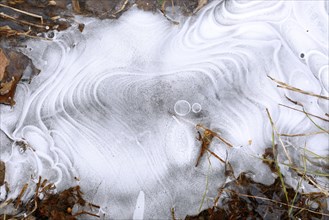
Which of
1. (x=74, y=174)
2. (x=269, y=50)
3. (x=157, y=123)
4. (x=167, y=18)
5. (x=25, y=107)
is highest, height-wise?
(x=167, y=18)

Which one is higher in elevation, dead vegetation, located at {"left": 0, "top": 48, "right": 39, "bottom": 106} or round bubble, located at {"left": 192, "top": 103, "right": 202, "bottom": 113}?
dead vegetation, located at {"left": 0, "top": 48, "right": 39, "bottom": 106}

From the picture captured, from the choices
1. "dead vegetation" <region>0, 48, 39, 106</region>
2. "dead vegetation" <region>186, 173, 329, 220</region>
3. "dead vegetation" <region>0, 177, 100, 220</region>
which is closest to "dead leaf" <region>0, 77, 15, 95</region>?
"dead vegetation" <region>0, 48, 39, 106</region>

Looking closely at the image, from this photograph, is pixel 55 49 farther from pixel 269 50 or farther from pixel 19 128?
pixel 269 50

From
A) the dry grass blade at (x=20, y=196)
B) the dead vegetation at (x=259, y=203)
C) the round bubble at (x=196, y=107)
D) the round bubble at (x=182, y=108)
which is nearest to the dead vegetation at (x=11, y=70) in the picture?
the dry grass blade at (x=20, y=196)

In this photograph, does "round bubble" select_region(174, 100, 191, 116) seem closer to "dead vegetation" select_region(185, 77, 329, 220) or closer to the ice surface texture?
the ice surface texture

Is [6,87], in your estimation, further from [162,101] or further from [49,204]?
[162,101]

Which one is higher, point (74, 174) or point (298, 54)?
point (298, 54)

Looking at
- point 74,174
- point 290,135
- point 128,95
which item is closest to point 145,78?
point 128,95
